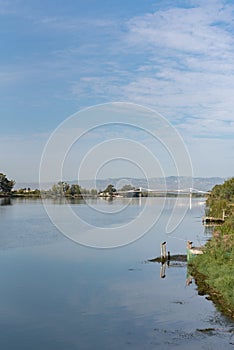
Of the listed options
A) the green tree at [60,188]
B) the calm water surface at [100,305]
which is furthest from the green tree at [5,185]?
the calm water surface at [100,305]

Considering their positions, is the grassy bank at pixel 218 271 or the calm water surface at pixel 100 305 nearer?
the calm water surface at pixel 100 305

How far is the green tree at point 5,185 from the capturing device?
289 feet

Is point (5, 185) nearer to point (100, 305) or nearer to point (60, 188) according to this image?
point (60, 188)

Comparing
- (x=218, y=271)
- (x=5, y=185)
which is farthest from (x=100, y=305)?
(x=5, y=185)

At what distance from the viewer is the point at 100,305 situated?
1244 centimetres

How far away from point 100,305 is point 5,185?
7960 cm

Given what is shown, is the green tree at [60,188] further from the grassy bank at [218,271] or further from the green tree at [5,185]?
the grassy bank at [218,271]

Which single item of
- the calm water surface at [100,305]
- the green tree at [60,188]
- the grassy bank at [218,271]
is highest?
the green tree at [60,188]

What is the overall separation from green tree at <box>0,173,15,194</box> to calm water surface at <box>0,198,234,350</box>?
68313 mm

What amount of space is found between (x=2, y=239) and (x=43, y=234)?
3.22 meters

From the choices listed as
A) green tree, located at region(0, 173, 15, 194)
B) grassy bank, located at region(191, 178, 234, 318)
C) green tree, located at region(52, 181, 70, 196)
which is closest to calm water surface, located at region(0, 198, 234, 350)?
grassy bank, located at region(191, 178, 234, 318)

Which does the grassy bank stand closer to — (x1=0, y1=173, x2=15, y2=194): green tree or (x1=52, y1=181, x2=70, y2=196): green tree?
(x1=52, y1=181, x2=70, y2=196): green tree

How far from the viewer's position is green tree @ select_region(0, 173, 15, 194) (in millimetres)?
88000

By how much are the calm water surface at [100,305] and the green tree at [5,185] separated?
6831 cm
